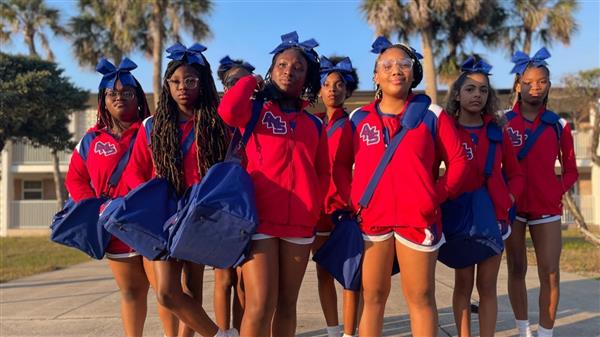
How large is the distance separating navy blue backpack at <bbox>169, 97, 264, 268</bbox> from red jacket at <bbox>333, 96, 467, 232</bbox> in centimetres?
69

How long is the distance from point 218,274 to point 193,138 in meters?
1.15

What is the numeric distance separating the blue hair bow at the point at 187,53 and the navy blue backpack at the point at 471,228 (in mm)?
1818

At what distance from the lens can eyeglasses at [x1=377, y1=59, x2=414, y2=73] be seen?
3404 mm

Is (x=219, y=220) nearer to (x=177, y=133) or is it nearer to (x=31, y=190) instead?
(x=177, y=133)

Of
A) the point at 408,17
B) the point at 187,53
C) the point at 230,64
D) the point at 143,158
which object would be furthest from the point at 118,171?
the point at 408,17

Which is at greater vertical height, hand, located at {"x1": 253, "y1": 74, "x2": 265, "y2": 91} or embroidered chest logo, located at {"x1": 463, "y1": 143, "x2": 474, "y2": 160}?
hand, located at {"x1": 253, "y1": 74, "x2": 265, "y2": 91}

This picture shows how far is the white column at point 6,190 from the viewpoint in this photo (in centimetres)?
2441

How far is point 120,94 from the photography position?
13.4 feet

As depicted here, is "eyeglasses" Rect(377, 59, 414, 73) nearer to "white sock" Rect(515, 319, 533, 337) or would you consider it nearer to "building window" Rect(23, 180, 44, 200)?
"white sock" Rect(515, 319, 533, 337)

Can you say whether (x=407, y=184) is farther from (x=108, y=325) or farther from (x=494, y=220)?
(x=108, y=325)

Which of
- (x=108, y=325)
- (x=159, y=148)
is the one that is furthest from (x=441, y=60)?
(x=159, y=148)

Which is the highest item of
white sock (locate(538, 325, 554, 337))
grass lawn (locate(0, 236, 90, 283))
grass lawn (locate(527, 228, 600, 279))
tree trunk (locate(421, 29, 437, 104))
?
tree trunk (locate(421, 29, 437, 104))

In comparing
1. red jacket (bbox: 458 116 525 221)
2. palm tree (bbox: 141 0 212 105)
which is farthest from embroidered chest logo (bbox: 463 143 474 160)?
palm tree (bbox: 141 0 212 105)

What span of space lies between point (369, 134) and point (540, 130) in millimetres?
1789
